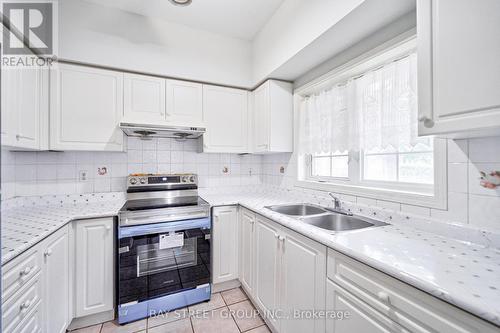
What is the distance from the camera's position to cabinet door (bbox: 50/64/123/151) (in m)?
1.85

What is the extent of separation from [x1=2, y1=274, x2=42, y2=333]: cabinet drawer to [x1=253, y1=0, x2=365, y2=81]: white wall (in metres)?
2.20

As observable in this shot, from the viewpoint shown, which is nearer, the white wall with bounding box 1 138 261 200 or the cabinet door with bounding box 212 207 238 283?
the white wall with bounding box 1 138 261 200

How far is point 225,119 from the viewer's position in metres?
2.47

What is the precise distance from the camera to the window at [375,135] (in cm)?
130

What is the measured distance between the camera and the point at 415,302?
763 millimetres

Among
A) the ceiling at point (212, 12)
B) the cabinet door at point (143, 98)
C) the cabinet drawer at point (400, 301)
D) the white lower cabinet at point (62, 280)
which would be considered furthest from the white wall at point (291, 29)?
the white lower cabinet at point (62, 280)

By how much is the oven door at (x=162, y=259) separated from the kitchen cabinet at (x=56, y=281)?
33cm

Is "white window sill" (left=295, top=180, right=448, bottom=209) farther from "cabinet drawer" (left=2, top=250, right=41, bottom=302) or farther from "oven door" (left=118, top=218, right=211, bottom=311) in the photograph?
Answer: "cabinet drawer" (left=2, top=250, right=41, bottom=302)

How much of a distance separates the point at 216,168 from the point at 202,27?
1.55m

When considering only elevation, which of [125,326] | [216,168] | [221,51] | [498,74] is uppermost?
[221,51]

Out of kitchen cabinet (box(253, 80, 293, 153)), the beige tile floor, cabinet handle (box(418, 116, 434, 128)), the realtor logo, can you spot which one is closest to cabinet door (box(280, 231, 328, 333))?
the beige tile floor

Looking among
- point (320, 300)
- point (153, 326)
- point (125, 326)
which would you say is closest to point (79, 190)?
point (125, 326)

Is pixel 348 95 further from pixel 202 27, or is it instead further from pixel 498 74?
pixel 202 27

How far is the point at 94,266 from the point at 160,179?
0.93m
